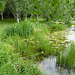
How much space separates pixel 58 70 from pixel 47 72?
0.40 meters

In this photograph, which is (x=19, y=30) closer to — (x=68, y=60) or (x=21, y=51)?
(x=21, y=51)

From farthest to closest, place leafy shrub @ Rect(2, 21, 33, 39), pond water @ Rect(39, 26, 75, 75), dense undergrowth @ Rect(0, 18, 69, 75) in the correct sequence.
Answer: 1. leafy shrub @ Rect(2, 21, 33, 39)
2. pond water @ Rect(39, 26, 75, 75)
3. dense undergrowth @ Rect(0, 18, 69, 75)

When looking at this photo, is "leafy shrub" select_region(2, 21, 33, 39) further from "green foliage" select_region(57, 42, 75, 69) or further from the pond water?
"green foliage" select_region(57, 42, 75, 69)

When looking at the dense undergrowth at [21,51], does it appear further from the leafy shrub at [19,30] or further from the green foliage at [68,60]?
the green foliage at [68,60]

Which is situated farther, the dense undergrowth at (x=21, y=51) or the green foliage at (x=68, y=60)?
the green foliage at (x=68, y=60)

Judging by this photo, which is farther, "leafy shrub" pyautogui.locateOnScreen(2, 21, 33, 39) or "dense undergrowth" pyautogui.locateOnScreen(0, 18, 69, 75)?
"leafy shrub" pyautogui.locateOnScreen(2, 21, 33, 39)

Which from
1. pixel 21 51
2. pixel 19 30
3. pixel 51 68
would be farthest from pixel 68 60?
pixel 19 30

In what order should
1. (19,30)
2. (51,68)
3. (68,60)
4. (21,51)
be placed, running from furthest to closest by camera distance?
1. (19,30)
2. (21,51)
3. (51,68)
4. (68,60)

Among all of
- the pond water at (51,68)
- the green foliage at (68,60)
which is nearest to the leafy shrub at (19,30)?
the pond water at (51,68)

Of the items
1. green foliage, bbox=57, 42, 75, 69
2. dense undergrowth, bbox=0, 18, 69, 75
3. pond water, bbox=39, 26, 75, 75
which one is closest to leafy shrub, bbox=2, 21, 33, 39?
dense undergrowth, bbox=0, 18, 69, 75

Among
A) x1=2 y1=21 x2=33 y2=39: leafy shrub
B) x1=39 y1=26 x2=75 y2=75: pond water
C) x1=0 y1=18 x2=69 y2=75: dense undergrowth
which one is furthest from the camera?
x1=2 y1=21 x2=33 y2=39: leafy shrub

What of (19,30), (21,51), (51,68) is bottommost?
(51,68)

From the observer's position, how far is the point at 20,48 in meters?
3.65

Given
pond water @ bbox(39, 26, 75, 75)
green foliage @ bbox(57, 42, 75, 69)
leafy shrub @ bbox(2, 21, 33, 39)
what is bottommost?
pond water @ bbox(39, 26, 75, 75)
